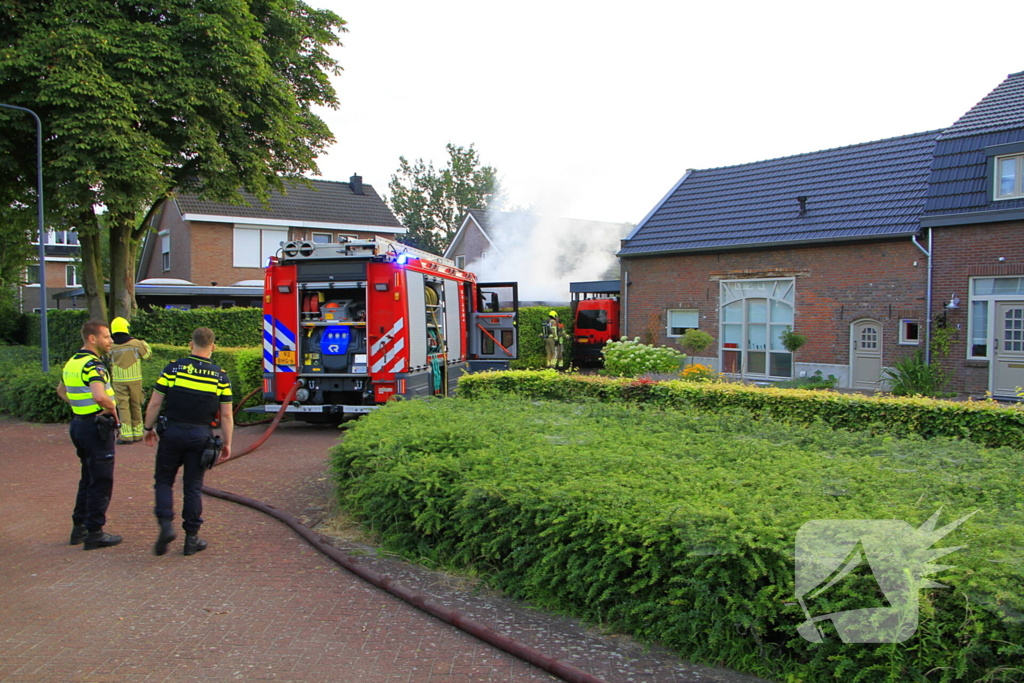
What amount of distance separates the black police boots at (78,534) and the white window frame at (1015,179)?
1803 cm

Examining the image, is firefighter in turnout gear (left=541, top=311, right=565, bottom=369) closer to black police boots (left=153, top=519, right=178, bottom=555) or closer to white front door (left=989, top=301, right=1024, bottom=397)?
white front door (left=989, top=301, right=1024, bottom=397)

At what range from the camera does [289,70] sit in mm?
20250

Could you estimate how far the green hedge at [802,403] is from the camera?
750cm

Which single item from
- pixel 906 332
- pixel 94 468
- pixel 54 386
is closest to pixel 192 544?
pixel 94 468

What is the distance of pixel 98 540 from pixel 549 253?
3618 cm

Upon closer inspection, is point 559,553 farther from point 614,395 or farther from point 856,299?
point 856,299

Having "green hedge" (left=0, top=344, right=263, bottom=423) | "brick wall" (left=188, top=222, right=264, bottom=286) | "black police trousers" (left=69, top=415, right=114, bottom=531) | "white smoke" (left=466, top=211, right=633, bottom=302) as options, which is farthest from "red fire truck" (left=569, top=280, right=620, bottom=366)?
"black police trousers" (left=69, top=415, right=114, bottom=531)

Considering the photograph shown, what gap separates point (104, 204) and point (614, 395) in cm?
1191

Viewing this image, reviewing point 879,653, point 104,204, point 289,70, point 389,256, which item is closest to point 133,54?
point 104,204

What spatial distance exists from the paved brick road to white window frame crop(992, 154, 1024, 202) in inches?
641

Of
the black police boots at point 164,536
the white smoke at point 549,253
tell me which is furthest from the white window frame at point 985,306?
the white smoke at point 549,253

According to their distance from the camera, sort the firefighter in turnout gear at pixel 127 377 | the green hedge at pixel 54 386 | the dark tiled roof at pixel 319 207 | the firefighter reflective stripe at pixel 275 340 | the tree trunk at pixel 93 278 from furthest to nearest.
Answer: the dark tiled roof at pixel 319 207 → the tree trunk at pixel 93 278 → the green hedge at pixel 54 386 → the firefighter reflective stripe at pixel 275 340 → the firefighter in turnout gear at pixel 127 377

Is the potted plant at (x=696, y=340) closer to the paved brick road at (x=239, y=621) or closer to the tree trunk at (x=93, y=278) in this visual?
the tree trunk at (x=93, y=278)

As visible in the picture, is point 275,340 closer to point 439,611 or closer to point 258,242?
point 439,611
